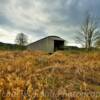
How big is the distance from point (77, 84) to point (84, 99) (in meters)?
0.76

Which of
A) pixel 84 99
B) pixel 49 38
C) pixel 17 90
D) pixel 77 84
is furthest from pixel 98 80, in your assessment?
pixel 49 38

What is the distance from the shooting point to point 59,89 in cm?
280

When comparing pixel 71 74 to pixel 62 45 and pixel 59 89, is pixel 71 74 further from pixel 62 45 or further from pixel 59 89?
pixel 62 45

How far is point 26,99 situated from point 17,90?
25cm

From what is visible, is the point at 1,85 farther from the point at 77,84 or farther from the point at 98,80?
the point at 98,80

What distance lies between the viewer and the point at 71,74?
13.0 feet

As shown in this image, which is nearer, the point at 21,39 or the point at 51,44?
the point at 51,44

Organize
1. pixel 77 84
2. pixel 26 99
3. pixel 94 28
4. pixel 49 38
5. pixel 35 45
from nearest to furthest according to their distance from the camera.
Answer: pixel 26 99, pixel 77 84, pixel 49 38, pixel 35 45, pixel 94 28

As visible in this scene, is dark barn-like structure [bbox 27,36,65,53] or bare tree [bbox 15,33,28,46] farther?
bare tree [bbox 15,33,28,46]

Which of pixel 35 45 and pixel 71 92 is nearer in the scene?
pixel 71 92

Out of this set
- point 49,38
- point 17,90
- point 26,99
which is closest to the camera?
point 26,99

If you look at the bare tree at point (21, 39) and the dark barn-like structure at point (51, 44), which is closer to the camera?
the dark barn-like structure at point (51, 44)

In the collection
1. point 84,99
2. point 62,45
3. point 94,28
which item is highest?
point 94,28

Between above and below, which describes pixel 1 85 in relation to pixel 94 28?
below
